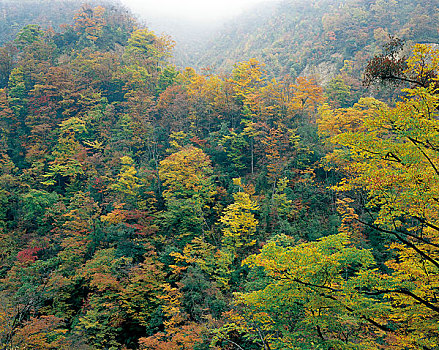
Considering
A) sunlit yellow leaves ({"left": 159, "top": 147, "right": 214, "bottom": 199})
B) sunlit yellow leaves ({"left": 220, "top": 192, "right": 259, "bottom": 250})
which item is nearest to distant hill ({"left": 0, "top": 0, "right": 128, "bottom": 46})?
sunlit yellow leaves ({"left": 159, "top": 147, "right": 214, "bottom": 199})

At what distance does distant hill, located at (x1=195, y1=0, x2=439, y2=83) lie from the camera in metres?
31.8

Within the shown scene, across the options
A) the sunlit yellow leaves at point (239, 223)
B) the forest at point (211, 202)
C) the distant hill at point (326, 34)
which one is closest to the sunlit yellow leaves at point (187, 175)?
the forest at point (211, 202)

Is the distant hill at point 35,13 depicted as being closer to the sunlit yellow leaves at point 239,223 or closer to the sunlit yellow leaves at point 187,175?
the sunlit yellow leaves at point 187,175

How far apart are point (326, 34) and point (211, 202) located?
35.4 m

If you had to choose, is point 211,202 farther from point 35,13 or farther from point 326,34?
point 35,13

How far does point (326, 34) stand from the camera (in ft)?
126

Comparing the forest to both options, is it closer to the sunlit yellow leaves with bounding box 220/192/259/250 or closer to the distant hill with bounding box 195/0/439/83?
the sunlit yellow leaves with bounding box 220/192/259/250

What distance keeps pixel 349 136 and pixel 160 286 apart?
1126 centimetres

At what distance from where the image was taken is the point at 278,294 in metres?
6.89

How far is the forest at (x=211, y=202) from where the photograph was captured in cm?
607

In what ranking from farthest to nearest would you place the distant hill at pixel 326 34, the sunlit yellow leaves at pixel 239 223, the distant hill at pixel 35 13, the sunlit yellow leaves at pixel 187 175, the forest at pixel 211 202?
the distant hill at pixel 35 13
the distant hill at pixel 326 34
the sunlit yellow leaves at pixel 187 175
the sunlit yellow leaves at pixel 239 223
the forest at pixel 211 202

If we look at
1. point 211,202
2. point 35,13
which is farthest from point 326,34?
point 35,13

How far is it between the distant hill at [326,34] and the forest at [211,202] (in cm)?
80

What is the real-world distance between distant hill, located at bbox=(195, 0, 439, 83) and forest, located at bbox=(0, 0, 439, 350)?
0.80 metres
